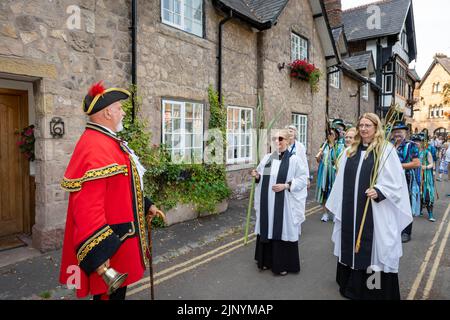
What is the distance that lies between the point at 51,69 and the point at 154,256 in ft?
10.9

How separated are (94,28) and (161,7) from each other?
195 cm

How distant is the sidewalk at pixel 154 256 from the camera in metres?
3.81

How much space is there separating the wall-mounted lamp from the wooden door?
111cm

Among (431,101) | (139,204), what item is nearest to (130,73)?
(139,204)

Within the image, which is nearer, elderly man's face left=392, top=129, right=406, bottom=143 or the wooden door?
the wooden door

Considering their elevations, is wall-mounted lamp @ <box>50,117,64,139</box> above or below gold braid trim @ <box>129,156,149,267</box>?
above

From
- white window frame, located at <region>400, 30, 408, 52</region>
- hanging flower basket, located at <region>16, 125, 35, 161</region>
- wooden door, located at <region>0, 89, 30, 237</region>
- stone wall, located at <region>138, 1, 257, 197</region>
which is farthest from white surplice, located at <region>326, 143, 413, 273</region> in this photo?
white window frame, located at <region>400, 30, 408, 52</region>

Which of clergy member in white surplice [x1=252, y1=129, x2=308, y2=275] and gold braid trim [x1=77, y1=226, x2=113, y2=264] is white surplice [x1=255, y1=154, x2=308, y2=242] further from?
gold braid trim [x1=77, y1=226, x2=113, y2=264]

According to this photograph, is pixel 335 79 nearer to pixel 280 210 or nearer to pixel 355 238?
pixel 280 210

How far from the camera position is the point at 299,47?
39.8 feet

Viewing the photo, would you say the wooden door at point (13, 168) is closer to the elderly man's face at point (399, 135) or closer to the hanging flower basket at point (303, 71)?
the elderly man's face at point (399, 135)

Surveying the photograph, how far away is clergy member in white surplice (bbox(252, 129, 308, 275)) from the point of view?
4324mm

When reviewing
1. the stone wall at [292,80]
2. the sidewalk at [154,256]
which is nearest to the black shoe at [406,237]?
the sidewalk at [154,256]
